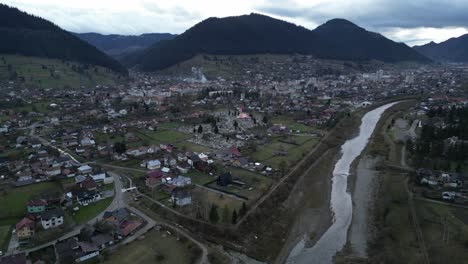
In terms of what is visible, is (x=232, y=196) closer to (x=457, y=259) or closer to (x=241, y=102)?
(x=457, y=259)

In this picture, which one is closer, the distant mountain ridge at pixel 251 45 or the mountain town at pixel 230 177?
the mountain town at pixel 230 177

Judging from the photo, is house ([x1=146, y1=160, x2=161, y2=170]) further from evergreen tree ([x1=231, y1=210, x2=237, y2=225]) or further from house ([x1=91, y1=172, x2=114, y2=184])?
evergreen tree ([x1=231, y1=210, x2=237, y2=225])

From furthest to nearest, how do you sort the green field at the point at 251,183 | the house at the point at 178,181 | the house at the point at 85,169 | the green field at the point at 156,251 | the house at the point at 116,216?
the house at the point at 85,169 → the house at the point at 178,181 → the green field at the point at 251,183 → the house at the point at 116,216 → the green field at the point at 156,251

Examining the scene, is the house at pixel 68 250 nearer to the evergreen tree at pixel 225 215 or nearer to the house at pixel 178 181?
the evergreen tree at pixel 225 215

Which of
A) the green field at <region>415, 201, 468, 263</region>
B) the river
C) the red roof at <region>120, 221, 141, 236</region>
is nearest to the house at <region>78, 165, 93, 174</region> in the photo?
the red roof at <region>120, 221, 141, 236</region>

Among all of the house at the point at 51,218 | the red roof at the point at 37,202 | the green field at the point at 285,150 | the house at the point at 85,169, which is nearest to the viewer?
the house at the point at 51,218

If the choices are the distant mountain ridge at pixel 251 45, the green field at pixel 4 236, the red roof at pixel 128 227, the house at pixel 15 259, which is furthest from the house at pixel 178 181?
the distant mountain ridge at pixel 251 45
